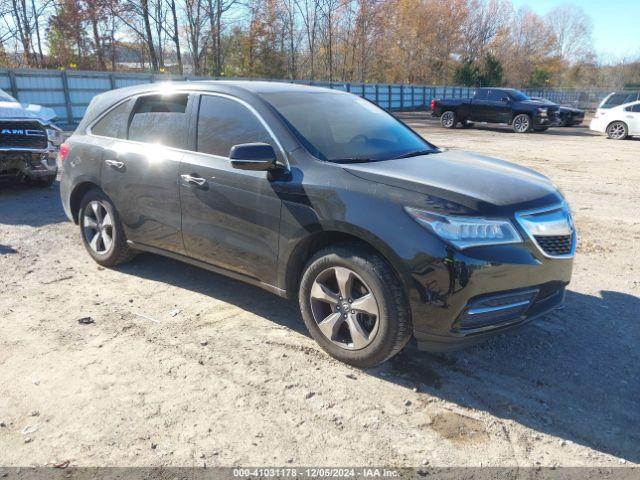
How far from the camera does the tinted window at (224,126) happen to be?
380 centimetres

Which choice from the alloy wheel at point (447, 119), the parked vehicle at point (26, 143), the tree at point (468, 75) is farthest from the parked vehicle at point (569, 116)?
the tree at point (468, 75)

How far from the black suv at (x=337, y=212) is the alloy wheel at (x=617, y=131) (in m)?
18.5

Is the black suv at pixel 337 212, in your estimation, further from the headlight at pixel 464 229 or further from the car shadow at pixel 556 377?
the car shadow at pixel 556 377

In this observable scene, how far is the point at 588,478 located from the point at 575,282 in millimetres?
2732

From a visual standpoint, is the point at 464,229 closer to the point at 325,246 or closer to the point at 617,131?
the point at 325,246

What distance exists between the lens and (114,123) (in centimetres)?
486

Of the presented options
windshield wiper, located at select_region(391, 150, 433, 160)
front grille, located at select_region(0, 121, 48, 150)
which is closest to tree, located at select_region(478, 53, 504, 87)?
front grille, located at select_region(0, 121, 48, 150)

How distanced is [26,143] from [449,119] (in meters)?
20.1

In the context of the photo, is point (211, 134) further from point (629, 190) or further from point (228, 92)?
point (629, 190)

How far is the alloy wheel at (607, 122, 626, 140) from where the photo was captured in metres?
19.6

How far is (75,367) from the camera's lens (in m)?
3.31

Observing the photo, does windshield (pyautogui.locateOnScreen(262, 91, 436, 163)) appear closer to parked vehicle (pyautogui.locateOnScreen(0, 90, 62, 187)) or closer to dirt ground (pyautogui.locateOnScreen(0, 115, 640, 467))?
dirt ground (pyautogui.locateOnScreen(0, 115, 640, 467))

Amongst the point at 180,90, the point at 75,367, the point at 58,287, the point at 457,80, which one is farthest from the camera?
the point at 457,80

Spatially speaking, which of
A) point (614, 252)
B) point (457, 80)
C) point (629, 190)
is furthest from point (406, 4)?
point (614, 252)
